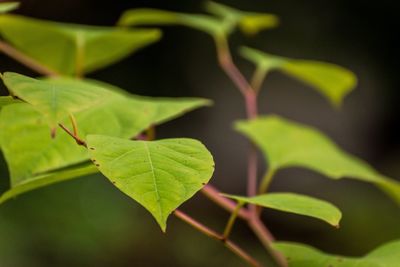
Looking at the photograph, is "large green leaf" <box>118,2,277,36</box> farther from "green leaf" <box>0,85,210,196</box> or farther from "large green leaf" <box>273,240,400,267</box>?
"large green leaf" <box>273,240,400,267</box>

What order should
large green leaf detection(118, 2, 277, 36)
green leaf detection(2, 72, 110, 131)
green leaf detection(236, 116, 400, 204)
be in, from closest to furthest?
1. green leaf detection(2, 72, 110, 131)
2. green leaf detection(236, 116, 400, 204)
3. large green leaf detection(118, 2, 277, 36)

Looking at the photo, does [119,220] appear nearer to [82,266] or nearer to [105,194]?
[105,194]

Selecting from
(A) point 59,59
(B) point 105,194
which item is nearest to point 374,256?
(A) point 59,59

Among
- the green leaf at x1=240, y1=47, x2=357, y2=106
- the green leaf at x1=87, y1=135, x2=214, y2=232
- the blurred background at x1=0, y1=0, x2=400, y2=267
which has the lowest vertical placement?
the blurred background at x1=0, y1=0, x2=400, y2=267

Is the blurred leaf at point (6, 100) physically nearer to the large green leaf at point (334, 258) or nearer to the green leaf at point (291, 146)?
the large green leaf at point (334, 258)

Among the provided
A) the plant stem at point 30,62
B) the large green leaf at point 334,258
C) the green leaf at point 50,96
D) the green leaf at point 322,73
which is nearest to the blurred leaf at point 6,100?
the green leaf at point 50,96

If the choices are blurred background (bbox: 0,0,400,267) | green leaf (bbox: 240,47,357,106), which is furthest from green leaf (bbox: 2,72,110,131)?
blurred background (bbox: 0,0,400,267)
